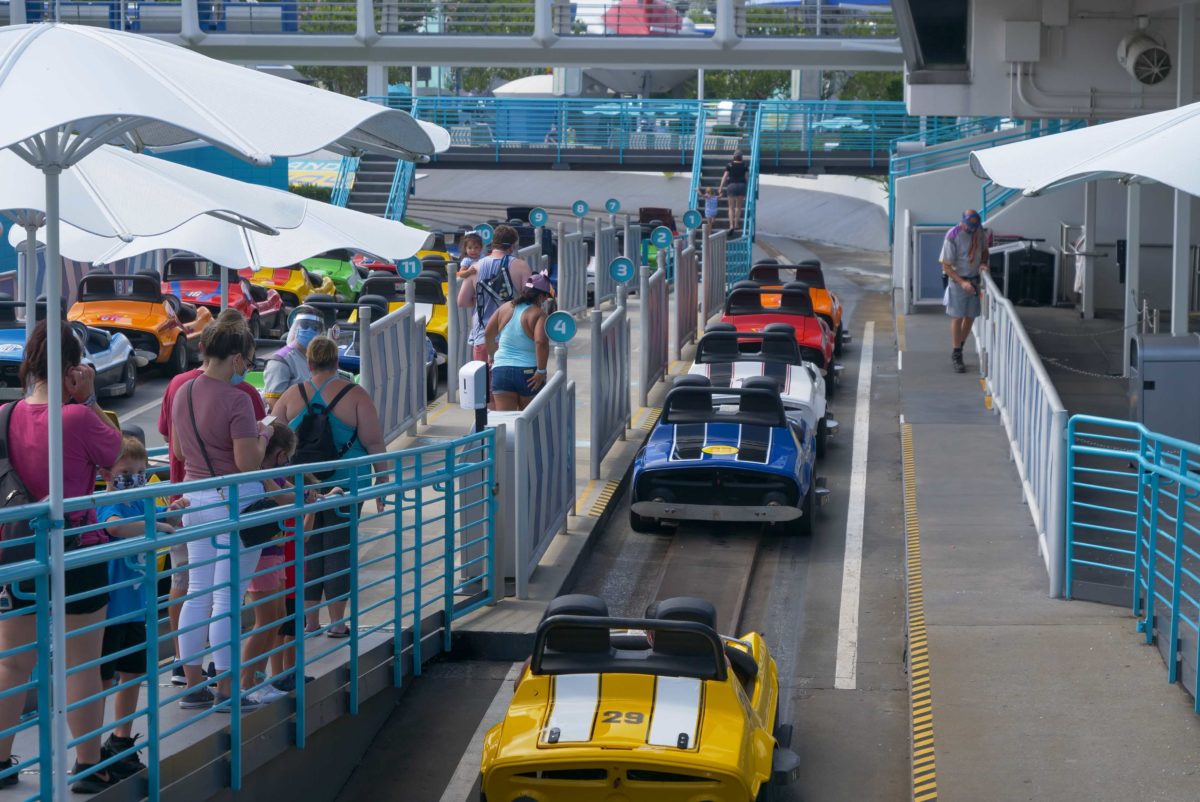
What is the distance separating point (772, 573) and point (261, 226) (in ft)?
16.8

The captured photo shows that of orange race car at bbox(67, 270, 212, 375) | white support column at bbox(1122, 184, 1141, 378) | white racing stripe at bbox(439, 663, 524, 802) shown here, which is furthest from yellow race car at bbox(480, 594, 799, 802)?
orange race car at bbox(67, 270, 212, 375)

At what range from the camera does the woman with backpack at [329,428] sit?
8125 mm

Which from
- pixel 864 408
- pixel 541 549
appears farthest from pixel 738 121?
pixel 541 549

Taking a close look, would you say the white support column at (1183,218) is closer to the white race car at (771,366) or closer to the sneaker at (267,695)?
the white race car at (771,366)

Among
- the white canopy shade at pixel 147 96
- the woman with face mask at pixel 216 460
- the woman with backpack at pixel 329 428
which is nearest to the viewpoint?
the white canopy shade at pixel 147 96

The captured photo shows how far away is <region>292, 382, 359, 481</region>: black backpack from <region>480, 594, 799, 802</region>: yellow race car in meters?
1.77

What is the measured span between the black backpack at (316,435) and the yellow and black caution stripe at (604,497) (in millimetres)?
4154

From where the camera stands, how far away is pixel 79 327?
1393 cm

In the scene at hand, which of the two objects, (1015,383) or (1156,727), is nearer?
(1156,727)

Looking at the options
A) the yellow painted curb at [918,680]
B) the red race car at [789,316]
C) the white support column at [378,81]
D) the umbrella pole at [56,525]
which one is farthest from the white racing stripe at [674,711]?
the white support column at [378,81]

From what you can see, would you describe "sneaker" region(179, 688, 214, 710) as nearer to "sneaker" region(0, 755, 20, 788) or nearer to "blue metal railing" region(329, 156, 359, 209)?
"sneaker" region(0, 755, 20, 788)

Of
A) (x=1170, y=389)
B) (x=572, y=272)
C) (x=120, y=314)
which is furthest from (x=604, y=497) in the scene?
(x=572, y=272)

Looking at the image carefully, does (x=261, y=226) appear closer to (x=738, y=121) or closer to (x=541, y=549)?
(x=541, y=549)

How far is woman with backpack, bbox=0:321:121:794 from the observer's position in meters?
5.73
